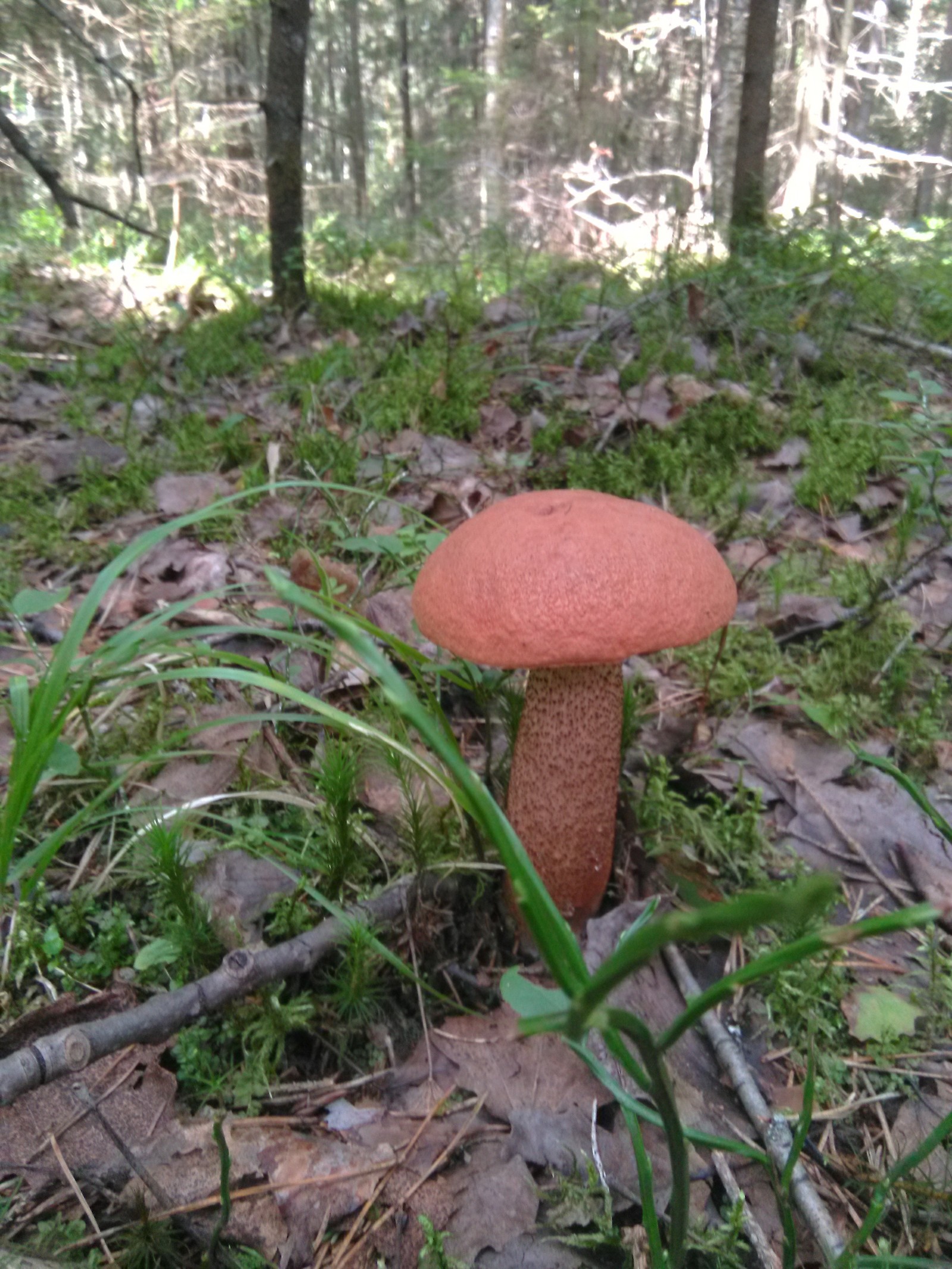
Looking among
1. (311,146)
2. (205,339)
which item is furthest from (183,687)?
(311,146)

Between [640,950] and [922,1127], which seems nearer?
[640,950]

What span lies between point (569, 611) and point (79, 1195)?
1.15m

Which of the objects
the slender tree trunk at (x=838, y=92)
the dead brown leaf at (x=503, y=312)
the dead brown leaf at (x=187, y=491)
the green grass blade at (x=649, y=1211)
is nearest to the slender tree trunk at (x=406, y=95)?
the slender tree trunk at (x=838, y=92)

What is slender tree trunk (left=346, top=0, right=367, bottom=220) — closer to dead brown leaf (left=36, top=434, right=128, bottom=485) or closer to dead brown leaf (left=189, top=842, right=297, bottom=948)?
dead brown leaf (left=36, top=434, right=128, bottom=485)

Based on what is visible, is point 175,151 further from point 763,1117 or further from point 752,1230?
point 752,1230

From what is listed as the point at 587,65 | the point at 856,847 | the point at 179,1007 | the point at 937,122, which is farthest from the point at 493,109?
the point at 937,122

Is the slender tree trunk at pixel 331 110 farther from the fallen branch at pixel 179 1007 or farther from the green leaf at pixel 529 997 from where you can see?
the green leaf at pixel 529 997

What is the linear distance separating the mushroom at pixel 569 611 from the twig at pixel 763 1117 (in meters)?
0.33

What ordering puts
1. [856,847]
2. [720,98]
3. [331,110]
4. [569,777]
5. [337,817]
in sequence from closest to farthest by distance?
[337,817] → [569,777] → [856,847] → [720,98] → [331,110]

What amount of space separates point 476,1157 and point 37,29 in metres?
9.58

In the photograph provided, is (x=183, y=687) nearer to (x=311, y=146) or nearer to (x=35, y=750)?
(x=35, y=750)

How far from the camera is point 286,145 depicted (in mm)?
5172

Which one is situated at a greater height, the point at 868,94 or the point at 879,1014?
the point at 868,94

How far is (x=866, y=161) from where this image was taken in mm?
10273
